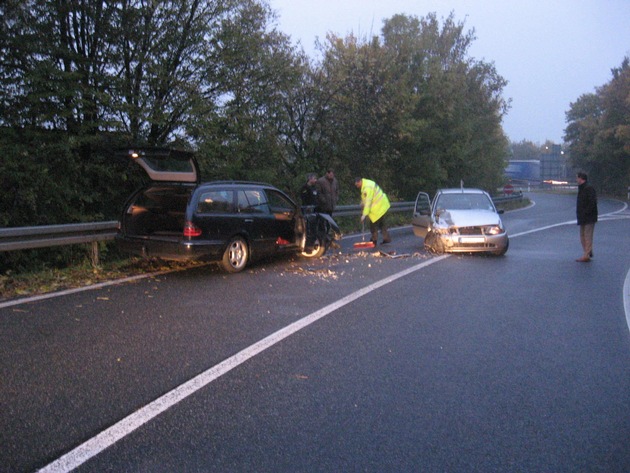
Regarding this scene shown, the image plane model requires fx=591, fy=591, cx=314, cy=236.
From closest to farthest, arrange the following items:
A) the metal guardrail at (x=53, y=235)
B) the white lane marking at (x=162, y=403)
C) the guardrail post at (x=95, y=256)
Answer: the white lane marking at (x=162, y=403) → the metal guardrail at (x=53, y=235) → the guardrail post at (x=95, y=256)

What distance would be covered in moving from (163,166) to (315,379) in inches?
264

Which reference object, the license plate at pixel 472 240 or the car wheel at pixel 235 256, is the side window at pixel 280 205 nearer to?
the car wheel at pixel 235 256

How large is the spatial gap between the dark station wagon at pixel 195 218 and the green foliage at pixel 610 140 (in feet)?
167

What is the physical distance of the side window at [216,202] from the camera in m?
9.55

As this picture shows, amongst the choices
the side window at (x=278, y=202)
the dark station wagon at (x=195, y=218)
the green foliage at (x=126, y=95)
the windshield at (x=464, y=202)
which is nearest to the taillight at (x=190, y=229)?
the dark station wagon at (x=195, y=218)

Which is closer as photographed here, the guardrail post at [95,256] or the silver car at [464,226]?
the guardrail post at [95,256]

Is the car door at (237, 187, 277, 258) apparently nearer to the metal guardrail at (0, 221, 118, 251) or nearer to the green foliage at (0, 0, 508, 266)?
the metal guardrail at (0, 221, 118, 251)

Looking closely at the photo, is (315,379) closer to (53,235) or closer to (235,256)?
(235,256)

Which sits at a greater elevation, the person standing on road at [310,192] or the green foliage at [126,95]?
the green foliage at [126,95]

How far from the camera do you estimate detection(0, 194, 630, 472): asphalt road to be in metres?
3.52

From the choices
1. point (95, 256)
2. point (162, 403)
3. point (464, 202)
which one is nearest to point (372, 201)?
point (464, 202)

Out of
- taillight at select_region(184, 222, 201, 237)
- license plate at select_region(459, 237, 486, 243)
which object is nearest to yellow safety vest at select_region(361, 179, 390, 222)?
license plate at select_region(459, 237, 486, 243)

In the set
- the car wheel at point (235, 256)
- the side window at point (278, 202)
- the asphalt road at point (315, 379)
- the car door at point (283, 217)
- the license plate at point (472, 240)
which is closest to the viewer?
the asphalt road at point (315, 379)

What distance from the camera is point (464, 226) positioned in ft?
40.8
